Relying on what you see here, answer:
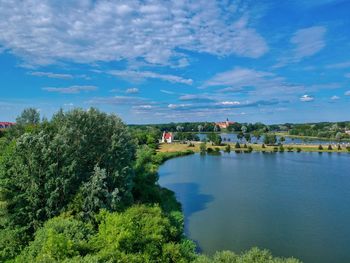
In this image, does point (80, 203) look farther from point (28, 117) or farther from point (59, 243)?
point (28, 117)

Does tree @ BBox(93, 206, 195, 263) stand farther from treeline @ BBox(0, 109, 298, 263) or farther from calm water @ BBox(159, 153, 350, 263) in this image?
calm water @ BBox(159, 153, 350, 263)

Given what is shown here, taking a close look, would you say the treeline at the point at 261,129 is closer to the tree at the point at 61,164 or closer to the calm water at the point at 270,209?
the calm water at the point at 270,209

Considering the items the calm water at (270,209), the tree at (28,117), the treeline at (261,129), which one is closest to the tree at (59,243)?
the calm water at (270,209)

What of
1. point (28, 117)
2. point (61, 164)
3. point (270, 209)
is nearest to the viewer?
point (61, 164)

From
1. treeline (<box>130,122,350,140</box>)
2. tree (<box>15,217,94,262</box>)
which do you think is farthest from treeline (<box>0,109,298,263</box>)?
treeline (<box>130,122,350,140</box>)

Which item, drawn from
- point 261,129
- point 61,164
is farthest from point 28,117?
point 261,129

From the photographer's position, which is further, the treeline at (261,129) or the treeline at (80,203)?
the treeline at (261,129)
